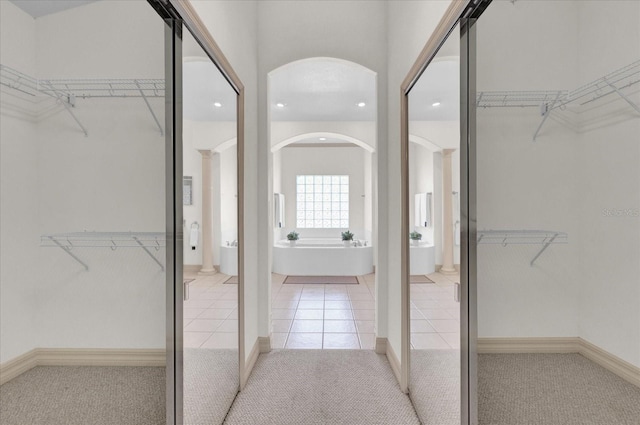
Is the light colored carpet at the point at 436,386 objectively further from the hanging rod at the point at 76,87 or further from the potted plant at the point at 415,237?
the hanging rod at the point at 76,87

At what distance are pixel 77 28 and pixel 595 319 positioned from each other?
1.12 meters

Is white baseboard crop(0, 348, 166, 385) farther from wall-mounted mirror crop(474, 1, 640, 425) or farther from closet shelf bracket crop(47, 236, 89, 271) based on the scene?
wall-mounted mirror crop(474, 1, 640, 425)

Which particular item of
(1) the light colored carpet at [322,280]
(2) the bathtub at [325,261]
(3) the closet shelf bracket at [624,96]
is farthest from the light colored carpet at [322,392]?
(2) the bathtub at [325,261]

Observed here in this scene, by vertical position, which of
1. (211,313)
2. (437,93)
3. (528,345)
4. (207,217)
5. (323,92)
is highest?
(323,92)

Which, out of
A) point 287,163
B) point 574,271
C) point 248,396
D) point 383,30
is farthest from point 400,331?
point 287,163

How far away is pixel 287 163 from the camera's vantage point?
27.1 feet

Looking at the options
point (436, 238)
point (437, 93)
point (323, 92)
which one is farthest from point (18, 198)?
point (323, 92)

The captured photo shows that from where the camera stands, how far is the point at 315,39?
2666mm

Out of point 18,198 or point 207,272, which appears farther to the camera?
point 207,272

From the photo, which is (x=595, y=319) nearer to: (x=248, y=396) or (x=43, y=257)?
(x=43, y=257)

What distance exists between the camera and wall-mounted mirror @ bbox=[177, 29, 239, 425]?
134 cm

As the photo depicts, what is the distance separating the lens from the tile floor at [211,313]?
4.45 ft

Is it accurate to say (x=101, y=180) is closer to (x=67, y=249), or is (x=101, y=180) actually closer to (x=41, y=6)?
(x=67, y=249)

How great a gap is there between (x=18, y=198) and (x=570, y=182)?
0.98 meters
